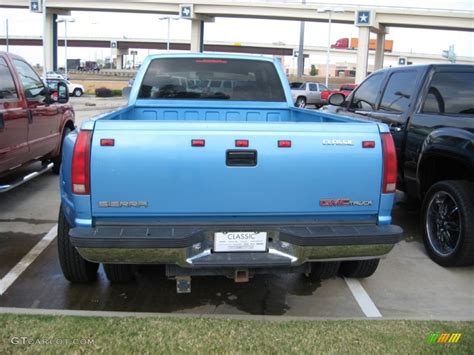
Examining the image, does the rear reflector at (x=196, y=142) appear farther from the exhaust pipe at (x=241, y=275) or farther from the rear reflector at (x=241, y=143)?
the exhaust pipe at (x=241, y=275)

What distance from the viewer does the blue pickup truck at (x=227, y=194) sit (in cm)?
350

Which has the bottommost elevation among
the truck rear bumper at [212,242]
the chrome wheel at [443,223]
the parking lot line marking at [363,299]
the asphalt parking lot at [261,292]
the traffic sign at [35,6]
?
the asphalt parking lot at [261,292]

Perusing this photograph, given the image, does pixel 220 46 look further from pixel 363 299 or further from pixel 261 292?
pixel 363 299

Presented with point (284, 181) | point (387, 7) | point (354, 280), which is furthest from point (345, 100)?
point (387, 7)

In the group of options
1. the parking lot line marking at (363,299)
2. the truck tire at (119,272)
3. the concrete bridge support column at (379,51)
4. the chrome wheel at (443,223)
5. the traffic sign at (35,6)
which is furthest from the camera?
the concrete bridge support column at (379,51)

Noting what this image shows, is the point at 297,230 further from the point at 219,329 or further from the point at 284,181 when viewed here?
the point at 219,329

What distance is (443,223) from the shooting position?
18.1 ft

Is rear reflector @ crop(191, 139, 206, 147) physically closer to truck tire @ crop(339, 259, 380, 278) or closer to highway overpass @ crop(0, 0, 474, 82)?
truck tire @ crop(339, 259, 380, 278)

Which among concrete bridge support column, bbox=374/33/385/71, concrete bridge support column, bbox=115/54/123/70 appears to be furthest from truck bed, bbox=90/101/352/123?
concrete bridge support column, bbox=115/54/123/70

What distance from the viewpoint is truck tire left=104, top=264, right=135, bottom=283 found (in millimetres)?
4508

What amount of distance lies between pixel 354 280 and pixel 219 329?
1843mm

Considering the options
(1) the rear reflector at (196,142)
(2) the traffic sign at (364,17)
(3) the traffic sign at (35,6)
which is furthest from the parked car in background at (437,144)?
(3) the traffic sign at (35,6)

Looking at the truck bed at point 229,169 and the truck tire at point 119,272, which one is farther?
the truck tire at point 119,272

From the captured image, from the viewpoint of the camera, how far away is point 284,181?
3637 millimetres
